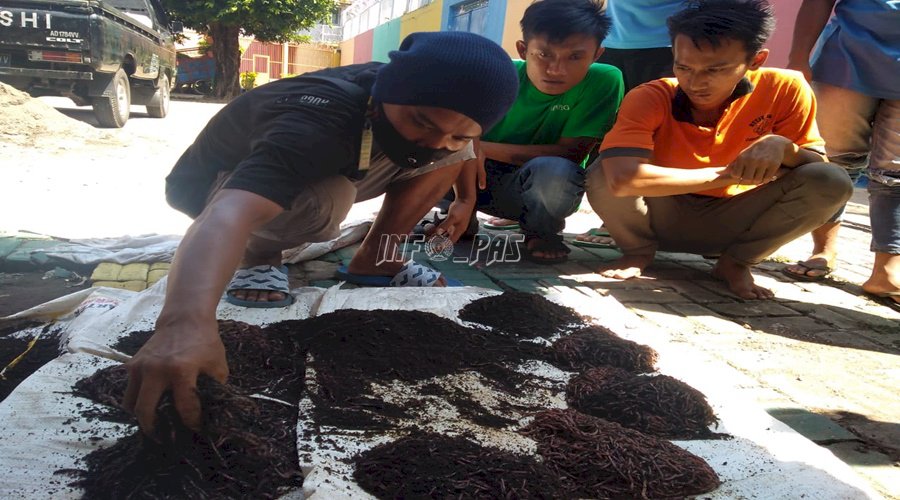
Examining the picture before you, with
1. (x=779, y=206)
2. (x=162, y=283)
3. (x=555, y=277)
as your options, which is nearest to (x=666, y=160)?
(x=779, y=206)

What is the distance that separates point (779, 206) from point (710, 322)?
0.74 m

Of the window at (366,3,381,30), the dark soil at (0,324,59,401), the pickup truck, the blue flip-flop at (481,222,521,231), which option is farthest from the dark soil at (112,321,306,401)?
the window at (366,3,381,30)

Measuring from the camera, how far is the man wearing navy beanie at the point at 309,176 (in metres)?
1.30

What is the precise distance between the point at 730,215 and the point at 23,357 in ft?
9.88

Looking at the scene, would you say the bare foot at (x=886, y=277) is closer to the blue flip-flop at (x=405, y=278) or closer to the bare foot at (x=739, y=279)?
the bare foot at (x=739, y=279)

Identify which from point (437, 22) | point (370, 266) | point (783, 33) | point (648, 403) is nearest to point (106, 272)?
point (370, 266)

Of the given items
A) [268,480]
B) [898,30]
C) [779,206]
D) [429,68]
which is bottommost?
[268,480]

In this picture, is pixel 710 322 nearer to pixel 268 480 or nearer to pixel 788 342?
pixel 788 342

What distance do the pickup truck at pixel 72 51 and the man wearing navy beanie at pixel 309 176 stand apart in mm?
6311

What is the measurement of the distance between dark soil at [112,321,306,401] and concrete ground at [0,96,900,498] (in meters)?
0.91

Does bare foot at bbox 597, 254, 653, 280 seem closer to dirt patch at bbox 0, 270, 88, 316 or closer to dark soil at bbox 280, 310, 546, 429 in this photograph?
dark soil at bbox 280, 310, 546, 429

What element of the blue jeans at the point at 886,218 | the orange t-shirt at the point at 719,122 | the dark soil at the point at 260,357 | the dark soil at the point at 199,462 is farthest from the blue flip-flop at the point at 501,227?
the dark soil at the point at 199,462

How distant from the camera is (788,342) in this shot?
2586 millimetres

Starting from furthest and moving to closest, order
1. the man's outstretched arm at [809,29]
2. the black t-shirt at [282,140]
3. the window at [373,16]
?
1. the window at [373,16]
2. the man's outstretched arm at [809,29]
3. the black t-shirt at [282,140]
